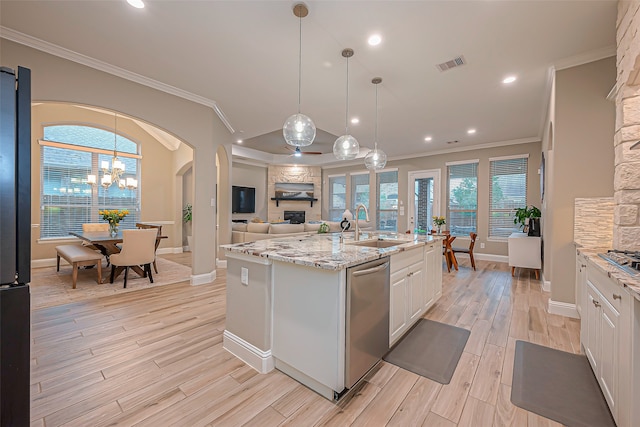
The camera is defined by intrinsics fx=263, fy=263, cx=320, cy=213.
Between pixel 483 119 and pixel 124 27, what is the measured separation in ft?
18.2

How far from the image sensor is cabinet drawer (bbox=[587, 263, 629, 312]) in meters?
1.42

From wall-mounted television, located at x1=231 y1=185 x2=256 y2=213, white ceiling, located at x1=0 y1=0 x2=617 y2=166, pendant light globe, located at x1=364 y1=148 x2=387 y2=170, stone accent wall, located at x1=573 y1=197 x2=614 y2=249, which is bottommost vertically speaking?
stone accent wall, located at x1=573 y1=197 x2=614 y2=249

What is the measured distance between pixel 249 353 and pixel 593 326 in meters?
2.61

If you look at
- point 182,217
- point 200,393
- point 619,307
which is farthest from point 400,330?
point 182,217

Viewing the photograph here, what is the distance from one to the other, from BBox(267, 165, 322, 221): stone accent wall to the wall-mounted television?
1.92ft

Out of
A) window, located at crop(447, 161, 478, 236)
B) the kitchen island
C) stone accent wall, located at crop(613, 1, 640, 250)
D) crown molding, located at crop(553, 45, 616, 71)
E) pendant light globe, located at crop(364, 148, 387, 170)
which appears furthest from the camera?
window, located at crop(447, 161, 478, 236)

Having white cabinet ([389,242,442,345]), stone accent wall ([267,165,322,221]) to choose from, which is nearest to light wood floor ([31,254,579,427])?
white cabinet ([389,242,442,345])

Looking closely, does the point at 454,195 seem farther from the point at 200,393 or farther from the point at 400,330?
the point at 200,393

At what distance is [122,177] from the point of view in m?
6.70

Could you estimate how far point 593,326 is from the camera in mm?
1920

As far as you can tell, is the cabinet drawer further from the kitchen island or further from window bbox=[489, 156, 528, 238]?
window bbox=[489, 156, 528, 238]

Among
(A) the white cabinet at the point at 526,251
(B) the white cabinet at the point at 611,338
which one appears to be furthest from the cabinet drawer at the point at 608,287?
(A) the white cabinet at the point at 526,251

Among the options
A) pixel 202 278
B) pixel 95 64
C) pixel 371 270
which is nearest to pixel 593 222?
pixel 371 270

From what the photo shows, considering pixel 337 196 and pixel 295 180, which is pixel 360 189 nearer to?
pixel 337 196
